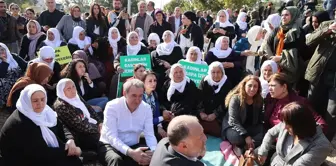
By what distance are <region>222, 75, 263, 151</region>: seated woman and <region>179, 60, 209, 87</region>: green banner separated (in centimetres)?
140

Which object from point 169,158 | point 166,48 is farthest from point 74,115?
point 166,48

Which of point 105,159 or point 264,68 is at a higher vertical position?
point 264,68

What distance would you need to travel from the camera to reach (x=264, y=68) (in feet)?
16.7

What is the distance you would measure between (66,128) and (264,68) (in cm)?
292

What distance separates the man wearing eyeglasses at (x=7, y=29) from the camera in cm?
740

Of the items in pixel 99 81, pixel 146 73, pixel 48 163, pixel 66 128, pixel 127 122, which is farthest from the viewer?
pixel 99 81

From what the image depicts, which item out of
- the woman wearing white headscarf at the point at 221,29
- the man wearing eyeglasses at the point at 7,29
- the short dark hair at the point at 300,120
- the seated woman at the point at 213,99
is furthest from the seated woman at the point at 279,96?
the man wearing eyeglasses at the point at 7,29

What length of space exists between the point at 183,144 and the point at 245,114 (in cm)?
236

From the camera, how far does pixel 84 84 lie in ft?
17.8

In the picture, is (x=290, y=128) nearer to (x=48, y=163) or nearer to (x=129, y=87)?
(x=129, y=87)

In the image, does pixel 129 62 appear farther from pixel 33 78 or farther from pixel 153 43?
pixel 33 78

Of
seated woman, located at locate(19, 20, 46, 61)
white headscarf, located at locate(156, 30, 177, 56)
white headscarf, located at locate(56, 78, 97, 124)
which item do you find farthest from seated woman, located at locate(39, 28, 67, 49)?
white headscarf, located at locate(56, 78, 97, 124)

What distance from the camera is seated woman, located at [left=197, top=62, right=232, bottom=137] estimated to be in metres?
5.05

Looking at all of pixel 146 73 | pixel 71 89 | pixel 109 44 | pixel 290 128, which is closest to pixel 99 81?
pixel 109 44
